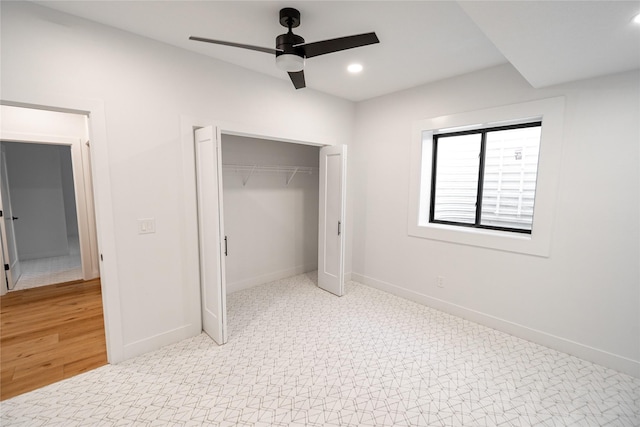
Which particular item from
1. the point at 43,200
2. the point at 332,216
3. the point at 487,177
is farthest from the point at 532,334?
the point at 43,200

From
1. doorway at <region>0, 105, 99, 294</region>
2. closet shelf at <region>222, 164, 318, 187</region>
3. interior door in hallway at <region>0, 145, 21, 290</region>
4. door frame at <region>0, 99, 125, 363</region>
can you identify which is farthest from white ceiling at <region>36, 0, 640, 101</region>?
interior door in hallway at <region>0, 145, 21, 290</region>

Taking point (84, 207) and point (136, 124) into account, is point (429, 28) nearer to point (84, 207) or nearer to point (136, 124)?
point (136, 124)

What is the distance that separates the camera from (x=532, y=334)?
2.67 m

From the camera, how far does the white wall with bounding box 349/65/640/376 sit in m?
2.19

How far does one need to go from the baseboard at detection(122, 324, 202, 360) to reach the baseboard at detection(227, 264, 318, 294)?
1.05 metres

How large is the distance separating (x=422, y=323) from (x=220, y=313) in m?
2.06

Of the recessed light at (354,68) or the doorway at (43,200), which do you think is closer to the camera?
the recessed light at (354,68)

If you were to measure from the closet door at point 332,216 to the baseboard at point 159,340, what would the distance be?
1.71m

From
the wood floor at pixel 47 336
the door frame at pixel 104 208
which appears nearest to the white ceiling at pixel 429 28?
the door frame at pixel 104 208

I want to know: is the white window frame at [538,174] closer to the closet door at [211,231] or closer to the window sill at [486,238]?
the window sill at [486,238]

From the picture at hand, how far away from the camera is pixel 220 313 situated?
2.49 m

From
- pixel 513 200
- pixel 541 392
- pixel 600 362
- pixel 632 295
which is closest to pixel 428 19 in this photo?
pixel 513 200

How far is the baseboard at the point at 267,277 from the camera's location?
384 centimetres

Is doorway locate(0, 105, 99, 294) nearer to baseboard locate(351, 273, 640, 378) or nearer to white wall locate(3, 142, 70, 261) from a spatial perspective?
white wall locate(3, 142, 70, 261)
